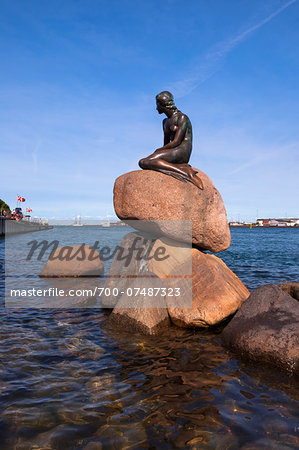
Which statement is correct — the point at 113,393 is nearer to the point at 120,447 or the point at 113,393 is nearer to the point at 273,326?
the point at 120,447

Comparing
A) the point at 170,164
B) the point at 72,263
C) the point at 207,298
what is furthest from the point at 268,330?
the point at 72,263

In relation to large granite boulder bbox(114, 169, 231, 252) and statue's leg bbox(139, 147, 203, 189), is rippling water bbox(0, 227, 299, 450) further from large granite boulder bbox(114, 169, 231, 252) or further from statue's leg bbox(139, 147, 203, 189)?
statue's leg bbox(139, 147, 203, 189)

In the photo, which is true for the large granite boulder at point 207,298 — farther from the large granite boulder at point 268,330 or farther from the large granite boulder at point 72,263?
the large granite boulder at point 72,263

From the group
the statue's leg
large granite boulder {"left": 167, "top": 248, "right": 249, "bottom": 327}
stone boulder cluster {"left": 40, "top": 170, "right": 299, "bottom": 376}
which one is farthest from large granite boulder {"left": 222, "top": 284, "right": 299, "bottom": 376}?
the statue's leg

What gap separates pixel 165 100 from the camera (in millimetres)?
9008

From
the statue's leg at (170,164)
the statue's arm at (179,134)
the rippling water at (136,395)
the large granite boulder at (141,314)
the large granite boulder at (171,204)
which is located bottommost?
the rippling water at (136,395)

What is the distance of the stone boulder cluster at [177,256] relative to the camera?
24.1 feet

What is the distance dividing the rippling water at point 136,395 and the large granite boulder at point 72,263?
6845 mm

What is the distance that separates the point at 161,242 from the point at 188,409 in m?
5.07

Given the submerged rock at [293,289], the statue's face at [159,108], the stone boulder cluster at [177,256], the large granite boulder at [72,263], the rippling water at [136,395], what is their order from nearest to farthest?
1. the rippling water at [136,395]
2. the stone boulder cluster at [177,256]
3. the submerged rock at [293,289]
4. the statue's face at [159,108]
5. the large granite boulder at [72,263]

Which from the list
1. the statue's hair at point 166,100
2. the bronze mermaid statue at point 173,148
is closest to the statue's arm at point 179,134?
the bronze mermaid statue at point 173,148

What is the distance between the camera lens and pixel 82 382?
15.4 feet

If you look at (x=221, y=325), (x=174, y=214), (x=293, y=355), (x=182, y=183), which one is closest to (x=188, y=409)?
(x=293, y=355)

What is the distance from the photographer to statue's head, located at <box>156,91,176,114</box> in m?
9.02
